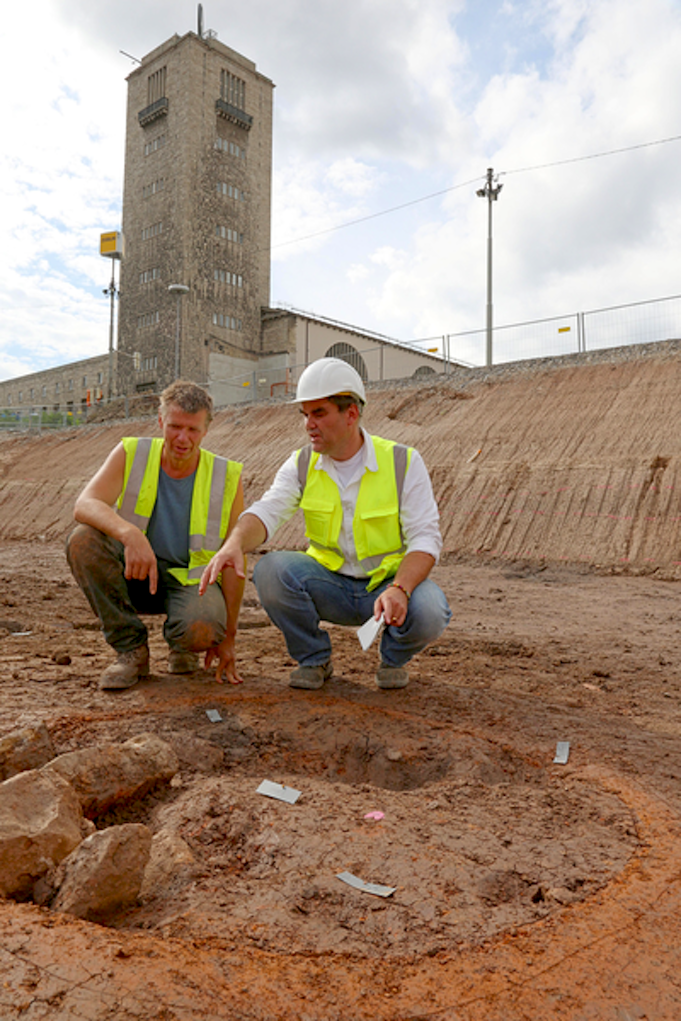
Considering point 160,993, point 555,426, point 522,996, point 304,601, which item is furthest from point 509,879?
point 555,426

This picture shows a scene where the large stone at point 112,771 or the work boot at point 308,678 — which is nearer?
the large stone at point 112,771

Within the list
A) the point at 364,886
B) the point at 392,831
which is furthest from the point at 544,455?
the point at 364,886

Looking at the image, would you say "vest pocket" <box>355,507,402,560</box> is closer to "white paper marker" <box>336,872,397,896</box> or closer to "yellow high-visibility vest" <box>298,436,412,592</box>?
"yellow high-visibility vest" <box>298,436,412,592</box>

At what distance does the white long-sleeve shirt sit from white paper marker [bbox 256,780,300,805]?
1517 mm

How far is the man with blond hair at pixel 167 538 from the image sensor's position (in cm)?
399

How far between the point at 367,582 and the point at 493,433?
1144 cm

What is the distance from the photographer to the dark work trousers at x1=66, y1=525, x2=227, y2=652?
13.1 ft

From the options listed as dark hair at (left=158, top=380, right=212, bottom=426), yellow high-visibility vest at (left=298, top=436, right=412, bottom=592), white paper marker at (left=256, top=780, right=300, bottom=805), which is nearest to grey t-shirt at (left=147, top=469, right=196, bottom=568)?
dark hair at (left=158, top=380, right=212, bottom=426)

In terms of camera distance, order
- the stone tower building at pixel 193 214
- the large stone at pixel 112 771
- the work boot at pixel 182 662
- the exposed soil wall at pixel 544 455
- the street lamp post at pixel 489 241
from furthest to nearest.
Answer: the stone tower building at pixel 193 214, the street lamp post at pixel 489 241, the exposed soil wall at pixel 544 455, the work boot at pixel 182 662, the large stone at pixel 112 771

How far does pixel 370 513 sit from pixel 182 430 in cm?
119

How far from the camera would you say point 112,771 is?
256cm

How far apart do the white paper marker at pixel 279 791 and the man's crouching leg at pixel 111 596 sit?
1.64 m

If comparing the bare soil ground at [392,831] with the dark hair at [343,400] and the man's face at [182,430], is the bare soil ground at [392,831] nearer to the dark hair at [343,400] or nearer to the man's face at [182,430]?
the man's face at [182,430]

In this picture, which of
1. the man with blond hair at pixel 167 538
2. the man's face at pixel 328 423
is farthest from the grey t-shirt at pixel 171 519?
the man's face at pixel 328 423
